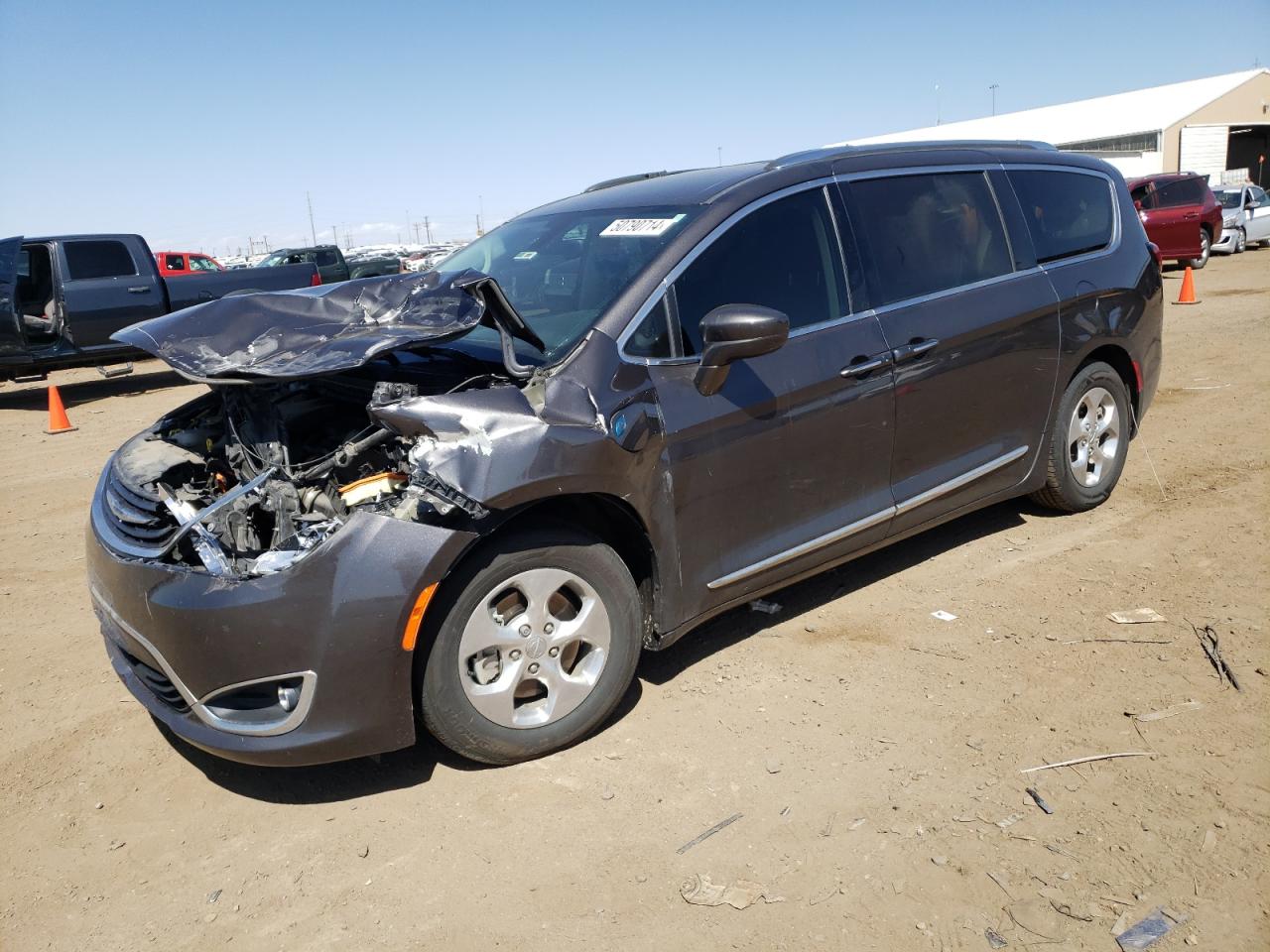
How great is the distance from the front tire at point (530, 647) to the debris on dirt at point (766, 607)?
1.09 metres

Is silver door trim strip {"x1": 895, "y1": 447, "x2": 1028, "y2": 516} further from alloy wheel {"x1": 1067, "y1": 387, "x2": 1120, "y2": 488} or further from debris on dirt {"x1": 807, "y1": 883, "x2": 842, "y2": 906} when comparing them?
debris on dirt {"x1": 807, "y1": 883, "x2": 842, "y2": 906}

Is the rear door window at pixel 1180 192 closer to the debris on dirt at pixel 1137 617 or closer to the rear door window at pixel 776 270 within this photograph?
the debris on dirt at pixel 1137 617

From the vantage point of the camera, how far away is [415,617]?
9.55 ft

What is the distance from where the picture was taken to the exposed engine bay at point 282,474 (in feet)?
9.77

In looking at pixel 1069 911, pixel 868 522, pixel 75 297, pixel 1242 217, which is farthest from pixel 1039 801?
pixel 1242 217

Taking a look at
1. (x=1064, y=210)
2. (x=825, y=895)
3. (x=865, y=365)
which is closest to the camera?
(x=825, y=895)

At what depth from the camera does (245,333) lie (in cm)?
344

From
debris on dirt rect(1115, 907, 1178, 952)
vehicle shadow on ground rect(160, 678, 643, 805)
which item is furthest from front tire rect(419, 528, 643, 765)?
debris on dirt rect(1115, 907, 1178, 952)

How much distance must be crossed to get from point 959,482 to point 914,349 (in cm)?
73

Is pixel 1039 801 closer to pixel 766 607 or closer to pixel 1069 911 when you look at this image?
pixel 1069 911

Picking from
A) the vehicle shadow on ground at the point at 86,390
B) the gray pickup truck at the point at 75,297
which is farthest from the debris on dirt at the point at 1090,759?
the vehicle shadow on ground at the point at 86,390

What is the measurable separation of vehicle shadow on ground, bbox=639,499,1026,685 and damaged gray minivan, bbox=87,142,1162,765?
0.43 meters

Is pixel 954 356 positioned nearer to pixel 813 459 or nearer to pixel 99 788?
pixel 813 459

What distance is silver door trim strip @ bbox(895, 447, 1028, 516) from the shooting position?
421 centimetres
